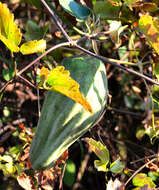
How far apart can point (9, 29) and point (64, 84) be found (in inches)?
8.1

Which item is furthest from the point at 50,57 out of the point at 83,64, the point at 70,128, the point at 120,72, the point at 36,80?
the point at 120,72

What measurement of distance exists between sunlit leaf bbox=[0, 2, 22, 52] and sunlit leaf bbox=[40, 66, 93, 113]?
0.11 metres

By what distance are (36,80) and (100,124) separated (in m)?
0.29

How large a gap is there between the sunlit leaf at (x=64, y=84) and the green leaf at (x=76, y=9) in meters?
0.23

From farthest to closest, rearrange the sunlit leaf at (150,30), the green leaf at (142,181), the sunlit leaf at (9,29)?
1. the green leaf at (142,181)
2. the sunlit leaf at (150,30)
3. the sunlit leaf at (9,29)

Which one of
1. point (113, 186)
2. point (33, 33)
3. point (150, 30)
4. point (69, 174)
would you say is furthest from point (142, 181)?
point (33, 33)

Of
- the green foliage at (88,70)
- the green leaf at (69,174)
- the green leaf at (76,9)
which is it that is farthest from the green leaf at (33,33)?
the green leaf at (69,174)

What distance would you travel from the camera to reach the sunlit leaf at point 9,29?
702mm

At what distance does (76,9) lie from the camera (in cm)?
85

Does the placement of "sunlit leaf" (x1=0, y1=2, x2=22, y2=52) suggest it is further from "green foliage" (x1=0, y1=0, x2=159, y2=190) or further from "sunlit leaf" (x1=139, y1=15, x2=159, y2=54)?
"sunlit leaf" (x1=139, y1=15, x2=159, y2=54)

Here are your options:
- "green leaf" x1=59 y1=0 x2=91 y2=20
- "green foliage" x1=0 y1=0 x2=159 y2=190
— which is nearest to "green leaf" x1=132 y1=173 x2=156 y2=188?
"green foliage" x1=0 y1=0 x2=159 y2=190

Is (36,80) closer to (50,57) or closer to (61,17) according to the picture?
(50,57)

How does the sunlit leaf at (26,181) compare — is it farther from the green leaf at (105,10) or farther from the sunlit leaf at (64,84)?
the green leaf at (105,10)

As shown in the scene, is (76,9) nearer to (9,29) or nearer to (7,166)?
(9,29)
